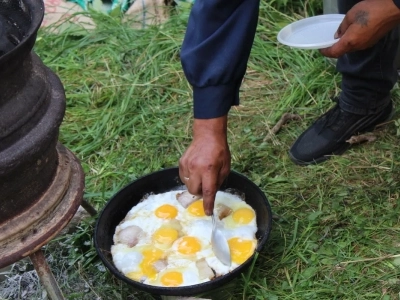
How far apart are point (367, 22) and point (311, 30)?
1.54ft

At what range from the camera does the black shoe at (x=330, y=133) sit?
3221mm

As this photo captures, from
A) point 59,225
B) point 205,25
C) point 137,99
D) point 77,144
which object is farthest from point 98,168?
point 205,25

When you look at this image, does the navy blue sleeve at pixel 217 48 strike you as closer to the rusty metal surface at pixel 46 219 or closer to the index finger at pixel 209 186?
the index finger at pixel 209 186

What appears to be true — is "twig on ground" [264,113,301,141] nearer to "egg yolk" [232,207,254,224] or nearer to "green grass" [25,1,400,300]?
"green grass" [25,1,400,300]

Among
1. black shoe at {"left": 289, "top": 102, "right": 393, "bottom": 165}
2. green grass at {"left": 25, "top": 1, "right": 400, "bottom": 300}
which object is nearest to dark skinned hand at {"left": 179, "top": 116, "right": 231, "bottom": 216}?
green grass at {"left": 25, "top": 1, "right": 400, "bottom": 300}

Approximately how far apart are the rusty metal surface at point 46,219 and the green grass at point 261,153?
16.8 inches

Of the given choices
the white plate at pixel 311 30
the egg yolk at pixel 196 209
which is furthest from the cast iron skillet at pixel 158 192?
the white plate at pixel 311 30

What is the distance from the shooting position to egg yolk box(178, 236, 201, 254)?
2504mm

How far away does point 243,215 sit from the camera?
8.64 feet

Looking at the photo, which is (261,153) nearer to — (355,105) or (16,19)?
(355,105)

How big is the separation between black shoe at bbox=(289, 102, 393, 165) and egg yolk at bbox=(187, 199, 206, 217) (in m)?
0.71

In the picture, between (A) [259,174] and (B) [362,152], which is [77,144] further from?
(B) [362,152]

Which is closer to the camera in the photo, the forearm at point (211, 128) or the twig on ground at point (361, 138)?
the forearm at point (211, 128)

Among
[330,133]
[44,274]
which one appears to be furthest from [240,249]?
[330,133]
